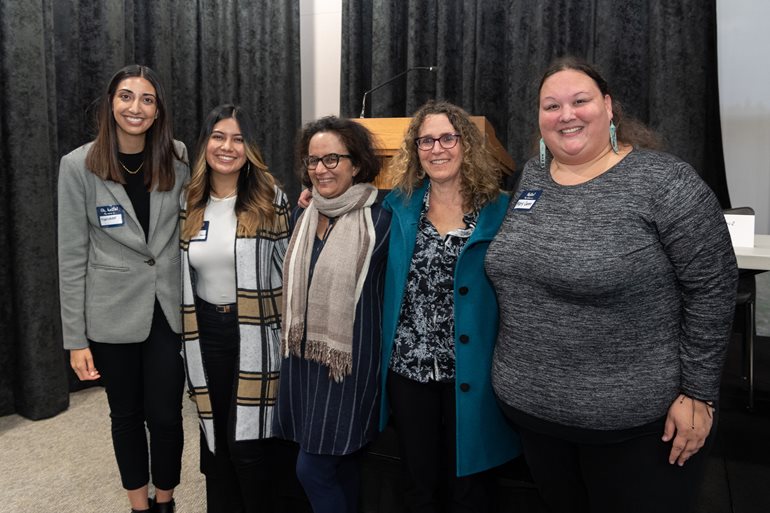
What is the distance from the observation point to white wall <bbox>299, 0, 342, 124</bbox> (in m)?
4.27

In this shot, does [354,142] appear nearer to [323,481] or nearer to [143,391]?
[323,481]

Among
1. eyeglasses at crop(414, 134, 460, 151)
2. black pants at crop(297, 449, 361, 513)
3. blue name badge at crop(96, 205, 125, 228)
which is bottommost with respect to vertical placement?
black pants at crop(297, 449, 361, 513)

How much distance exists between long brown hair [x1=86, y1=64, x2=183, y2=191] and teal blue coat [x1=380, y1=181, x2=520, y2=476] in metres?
0.87

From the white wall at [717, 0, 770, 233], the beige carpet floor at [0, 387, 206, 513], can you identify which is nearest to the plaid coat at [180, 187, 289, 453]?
the beige carpet floor at [0, 387, 206, 513]

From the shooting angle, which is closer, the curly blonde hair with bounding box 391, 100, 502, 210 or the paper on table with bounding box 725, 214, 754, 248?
the curly blonde hair with bounding box 391, 100, 502, 210

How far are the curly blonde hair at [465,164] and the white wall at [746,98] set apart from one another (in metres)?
2.52

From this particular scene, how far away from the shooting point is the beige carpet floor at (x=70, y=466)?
87.9 inches

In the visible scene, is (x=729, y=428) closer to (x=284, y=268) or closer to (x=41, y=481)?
(x=284, y=268)

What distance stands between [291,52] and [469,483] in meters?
3.62

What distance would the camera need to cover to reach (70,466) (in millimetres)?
2541

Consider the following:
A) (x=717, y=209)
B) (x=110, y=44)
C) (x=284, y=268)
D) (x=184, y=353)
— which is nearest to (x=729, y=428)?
(x=717, y=209)

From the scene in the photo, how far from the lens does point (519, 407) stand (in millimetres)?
1295

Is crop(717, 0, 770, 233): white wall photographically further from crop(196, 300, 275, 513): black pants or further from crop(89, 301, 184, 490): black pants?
crop(89, 301, 184, 490): black pants

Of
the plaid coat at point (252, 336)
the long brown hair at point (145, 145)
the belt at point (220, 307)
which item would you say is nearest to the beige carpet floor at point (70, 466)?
the plaid coat at point (252, 336)
